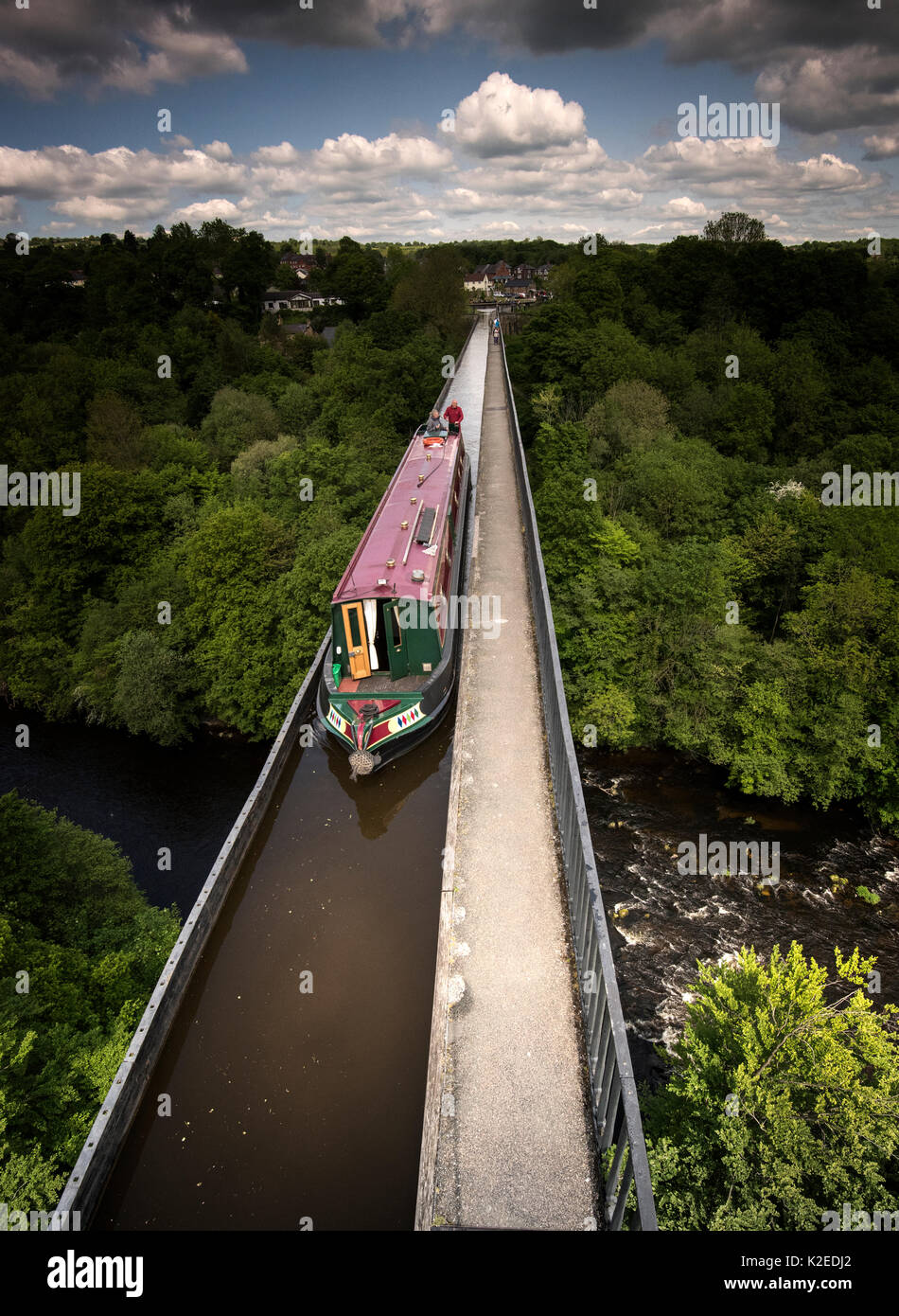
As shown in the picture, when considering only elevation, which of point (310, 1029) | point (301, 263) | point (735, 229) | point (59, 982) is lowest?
point (59, 982)

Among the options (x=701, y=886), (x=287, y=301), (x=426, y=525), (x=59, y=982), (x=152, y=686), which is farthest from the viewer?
(x=287, y=301)

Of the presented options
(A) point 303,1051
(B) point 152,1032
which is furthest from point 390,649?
(B) point 152,1032

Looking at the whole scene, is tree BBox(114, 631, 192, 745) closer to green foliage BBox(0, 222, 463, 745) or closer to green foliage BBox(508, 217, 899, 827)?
green foliage BBox(0, 222, 463, 745)

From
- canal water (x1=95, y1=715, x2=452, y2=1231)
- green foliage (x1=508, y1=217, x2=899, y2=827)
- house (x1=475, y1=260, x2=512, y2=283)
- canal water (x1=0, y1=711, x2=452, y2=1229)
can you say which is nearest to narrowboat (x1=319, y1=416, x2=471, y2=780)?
canal water (x1=0, y1=711, x2=452, y2=1229)

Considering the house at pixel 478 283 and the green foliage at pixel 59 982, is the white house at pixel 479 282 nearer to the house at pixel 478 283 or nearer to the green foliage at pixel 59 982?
the house at pixel 478 283

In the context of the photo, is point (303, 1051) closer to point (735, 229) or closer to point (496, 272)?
point (735, 229)

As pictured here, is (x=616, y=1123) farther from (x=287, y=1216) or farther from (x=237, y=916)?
(x=237, y=916)
